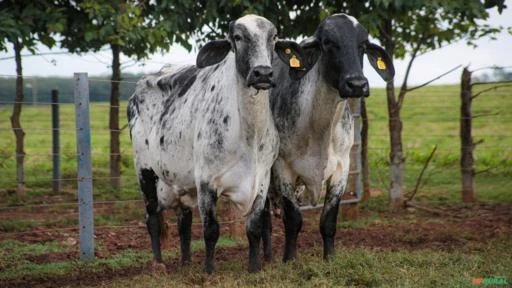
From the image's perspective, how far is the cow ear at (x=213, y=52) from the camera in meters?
7.18

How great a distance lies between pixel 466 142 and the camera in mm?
12133

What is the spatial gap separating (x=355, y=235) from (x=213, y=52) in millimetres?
3157

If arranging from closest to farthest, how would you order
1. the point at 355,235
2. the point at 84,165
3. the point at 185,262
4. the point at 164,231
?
1. the point at 185,262
2. the point at 84,165
3. the point at 164,231
4. the point at 355,235

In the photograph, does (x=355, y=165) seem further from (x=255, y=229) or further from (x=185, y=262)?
(x=255, y=229)

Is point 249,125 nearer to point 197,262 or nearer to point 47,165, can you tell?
point 197,262

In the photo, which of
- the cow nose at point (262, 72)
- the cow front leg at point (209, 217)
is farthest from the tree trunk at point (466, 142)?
the cow nose at point (262, 72)

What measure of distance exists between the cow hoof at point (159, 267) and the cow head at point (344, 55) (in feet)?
6.60

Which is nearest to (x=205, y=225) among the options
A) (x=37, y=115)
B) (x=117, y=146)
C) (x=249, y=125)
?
(x=249, y=125)

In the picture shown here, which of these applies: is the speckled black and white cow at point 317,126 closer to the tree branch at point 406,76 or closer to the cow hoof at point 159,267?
the cow hoof at point 159,267

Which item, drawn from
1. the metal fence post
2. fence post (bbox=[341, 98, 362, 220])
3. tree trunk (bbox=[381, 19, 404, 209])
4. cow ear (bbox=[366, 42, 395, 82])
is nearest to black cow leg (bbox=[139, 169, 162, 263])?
cow ear (bbox=[366, 42, 395, 82])

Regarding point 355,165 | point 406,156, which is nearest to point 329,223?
point 355,165

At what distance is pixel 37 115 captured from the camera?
22750mm

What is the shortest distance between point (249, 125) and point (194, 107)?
773 millimetres

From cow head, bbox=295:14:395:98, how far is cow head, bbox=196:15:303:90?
0.18m
